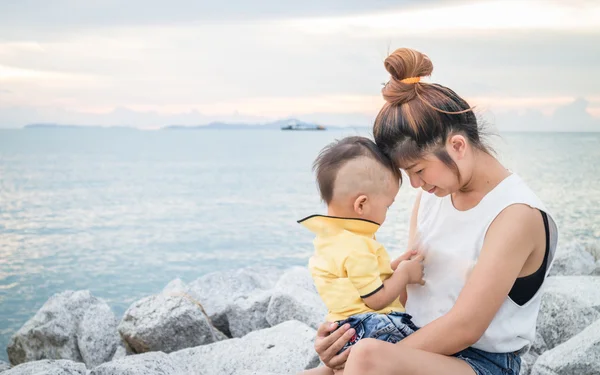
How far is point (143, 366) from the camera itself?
339cm

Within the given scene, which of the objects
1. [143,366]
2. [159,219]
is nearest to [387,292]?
[143,366]

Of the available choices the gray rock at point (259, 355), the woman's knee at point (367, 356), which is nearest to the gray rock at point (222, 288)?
the gray rock at point (259, 355)

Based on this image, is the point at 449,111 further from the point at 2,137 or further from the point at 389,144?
the point at 2,137

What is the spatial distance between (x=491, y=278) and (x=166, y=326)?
290 centimetres

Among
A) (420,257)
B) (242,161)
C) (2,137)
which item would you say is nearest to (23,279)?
(420,257)

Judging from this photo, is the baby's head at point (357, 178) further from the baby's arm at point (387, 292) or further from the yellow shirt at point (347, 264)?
the baby's arm at point (387, 292)

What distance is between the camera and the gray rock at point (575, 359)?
3461 millimetres

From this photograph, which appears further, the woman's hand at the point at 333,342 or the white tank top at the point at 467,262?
the woman's hand at the point at 333,342

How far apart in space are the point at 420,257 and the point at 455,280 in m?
0.18

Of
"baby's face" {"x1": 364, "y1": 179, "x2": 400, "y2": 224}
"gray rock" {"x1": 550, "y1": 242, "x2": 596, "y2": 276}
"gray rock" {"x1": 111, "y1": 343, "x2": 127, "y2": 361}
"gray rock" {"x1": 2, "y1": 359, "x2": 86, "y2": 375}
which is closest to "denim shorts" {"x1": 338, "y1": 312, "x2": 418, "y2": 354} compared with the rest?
"baby's face" {"x1": 364, "y1": 179, "x2": 400, "y2": 224}

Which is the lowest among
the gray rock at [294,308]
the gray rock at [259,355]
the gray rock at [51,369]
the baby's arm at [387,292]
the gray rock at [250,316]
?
the gray rock at [250,316]

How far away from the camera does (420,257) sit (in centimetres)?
270

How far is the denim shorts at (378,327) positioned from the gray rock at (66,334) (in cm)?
331

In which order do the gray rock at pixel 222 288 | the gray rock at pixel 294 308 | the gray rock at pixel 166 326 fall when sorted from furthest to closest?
the gray rock at pixel 222 288, the gray rock at pixel 294 308, the gray rock at pixel 166 326
